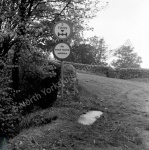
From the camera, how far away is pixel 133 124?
7234 mm

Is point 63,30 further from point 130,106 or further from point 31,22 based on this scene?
point 130,106

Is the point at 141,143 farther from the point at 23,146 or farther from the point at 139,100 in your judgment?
the point at 139,100

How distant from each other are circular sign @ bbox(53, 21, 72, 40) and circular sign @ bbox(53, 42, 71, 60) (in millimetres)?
250

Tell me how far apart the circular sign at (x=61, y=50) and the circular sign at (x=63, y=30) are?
0.25 m

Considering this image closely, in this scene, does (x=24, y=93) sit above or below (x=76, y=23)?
below

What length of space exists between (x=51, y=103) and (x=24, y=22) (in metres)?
3.02

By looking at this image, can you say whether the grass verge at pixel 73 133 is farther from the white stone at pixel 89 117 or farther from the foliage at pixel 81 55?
the foliage at pixel 81 55

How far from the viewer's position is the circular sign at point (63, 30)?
8297mm

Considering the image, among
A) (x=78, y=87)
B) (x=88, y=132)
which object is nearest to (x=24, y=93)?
(x=78, y=87)

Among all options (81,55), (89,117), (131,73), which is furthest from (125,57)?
(89,117)

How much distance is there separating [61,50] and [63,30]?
68 cm

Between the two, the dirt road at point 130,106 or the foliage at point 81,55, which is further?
the foliage at point 81,55

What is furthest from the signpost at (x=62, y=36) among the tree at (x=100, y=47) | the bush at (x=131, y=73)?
the tree at (x=100, y=47)

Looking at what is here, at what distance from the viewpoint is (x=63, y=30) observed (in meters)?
8.36
